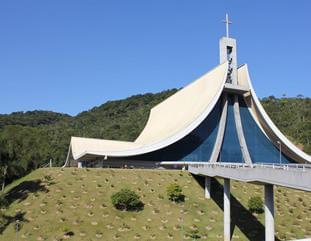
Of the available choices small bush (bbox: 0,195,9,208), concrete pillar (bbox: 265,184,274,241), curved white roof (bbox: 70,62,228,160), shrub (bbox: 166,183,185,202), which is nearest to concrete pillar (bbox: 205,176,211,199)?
shrub (bbox: 166,183,185,202)

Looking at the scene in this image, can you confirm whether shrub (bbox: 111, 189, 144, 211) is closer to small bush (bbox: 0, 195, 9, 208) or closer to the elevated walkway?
the elevated walkway

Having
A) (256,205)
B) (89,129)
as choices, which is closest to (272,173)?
(256,205)

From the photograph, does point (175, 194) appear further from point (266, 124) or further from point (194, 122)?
point (266, 124)

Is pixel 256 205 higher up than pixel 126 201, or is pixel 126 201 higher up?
pixel 126 201

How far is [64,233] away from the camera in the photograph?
24.6 metres

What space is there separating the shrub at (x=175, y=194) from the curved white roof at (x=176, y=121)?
6.43m

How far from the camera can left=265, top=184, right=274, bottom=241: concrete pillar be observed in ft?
65.3

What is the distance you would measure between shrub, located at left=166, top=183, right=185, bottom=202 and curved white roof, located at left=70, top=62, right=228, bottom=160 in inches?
253

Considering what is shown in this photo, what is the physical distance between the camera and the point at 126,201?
28203 millimetres

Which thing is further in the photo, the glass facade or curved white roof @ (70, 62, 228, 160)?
the glass facade

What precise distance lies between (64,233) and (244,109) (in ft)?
81.8

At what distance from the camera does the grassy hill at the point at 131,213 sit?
25.5m

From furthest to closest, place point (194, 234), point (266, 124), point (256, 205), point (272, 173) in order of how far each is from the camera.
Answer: point (266, 124), point (256, 205), point (194, 234), point (272, 173)

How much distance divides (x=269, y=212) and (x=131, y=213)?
11032mm
